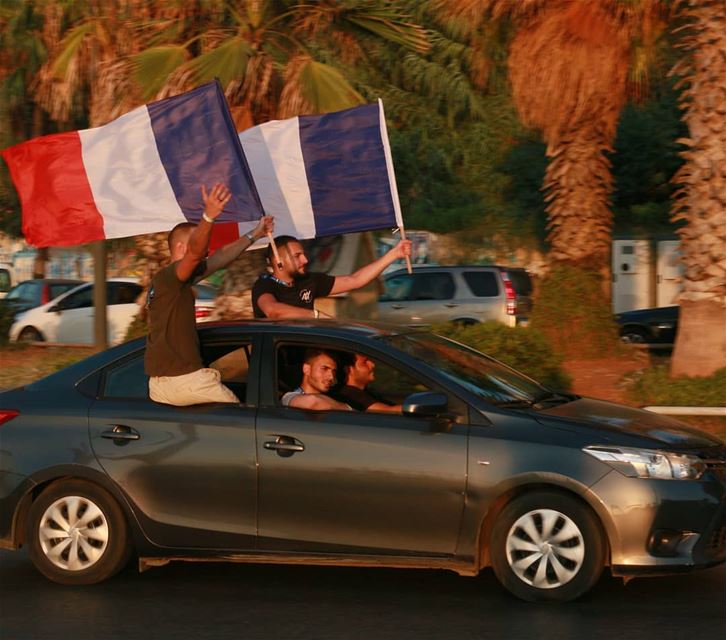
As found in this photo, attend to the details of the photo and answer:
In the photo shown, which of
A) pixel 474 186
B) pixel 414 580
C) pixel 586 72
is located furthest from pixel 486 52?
pixel 474 186

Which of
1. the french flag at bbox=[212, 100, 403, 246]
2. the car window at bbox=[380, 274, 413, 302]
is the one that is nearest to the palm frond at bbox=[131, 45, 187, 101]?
the french flag at bbox=[212, 100, 403, 246]

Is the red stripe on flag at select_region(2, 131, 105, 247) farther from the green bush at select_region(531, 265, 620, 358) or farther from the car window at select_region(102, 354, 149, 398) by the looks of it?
the green bush at select_region(531, 265, 620, 358)

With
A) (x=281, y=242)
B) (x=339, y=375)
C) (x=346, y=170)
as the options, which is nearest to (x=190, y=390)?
(x=339, y=375)

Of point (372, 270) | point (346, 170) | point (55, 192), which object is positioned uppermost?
point (346, 170)

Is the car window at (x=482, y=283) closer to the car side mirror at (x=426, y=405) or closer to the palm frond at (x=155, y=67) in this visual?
the palm frond at (x=155, y=67)

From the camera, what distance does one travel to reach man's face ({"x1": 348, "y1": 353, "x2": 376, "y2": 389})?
750 cm

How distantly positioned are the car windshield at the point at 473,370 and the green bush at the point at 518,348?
466 cm

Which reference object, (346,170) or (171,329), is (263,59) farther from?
(171,329)

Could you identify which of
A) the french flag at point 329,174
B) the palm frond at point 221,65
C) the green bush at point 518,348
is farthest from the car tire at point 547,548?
the palm frond at point 221,65

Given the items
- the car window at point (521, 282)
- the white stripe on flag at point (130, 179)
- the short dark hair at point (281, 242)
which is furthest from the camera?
the car window at point (521, 282)

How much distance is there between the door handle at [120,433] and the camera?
23.2ft

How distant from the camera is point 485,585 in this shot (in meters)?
7.06

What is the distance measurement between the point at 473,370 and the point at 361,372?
0.68 m

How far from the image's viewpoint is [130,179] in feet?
31.6
